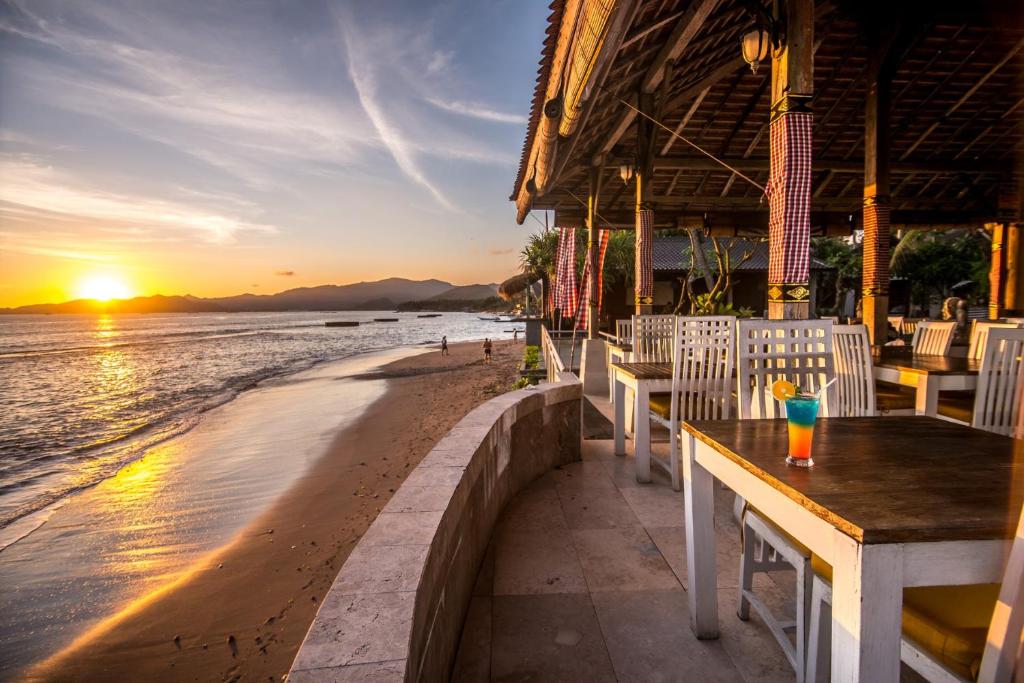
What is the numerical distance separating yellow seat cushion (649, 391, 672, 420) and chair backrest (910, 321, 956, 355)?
2907 mm

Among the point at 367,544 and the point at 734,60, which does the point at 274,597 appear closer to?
the point at 367,544

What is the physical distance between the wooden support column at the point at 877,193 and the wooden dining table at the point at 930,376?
206cm

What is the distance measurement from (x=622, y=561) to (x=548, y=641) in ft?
2.28

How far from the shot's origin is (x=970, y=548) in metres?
0.93

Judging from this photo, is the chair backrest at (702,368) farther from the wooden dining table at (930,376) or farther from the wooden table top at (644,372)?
the wooden dining table at (930,376)

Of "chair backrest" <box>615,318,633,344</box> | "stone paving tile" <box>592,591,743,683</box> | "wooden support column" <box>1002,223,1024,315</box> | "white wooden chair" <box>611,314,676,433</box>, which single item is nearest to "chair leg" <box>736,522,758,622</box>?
"stone paving tile" <box>592,591,743,683</box>

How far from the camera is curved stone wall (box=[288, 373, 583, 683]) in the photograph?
931mm

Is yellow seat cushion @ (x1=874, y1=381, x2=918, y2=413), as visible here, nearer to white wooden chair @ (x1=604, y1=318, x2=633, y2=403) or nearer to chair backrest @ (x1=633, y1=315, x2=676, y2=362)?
chair backrest @ (x1=633, y1=315, x2=676, y2=362)

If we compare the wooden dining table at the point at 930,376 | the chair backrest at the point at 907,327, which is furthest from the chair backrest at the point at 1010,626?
the chair backrest at the point at 907,327

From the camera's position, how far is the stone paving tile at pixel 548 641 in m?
1.65

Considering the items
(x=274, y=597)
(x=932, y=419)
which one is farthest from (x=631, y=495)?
(x=274, y=597)

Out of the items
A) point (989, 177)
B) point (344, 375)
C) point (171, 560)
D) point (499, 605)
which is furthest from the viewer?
point (344, 375)

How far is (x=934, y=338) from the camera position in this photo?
185 inches

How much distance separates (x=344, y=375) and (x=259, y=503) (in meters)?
13.9
